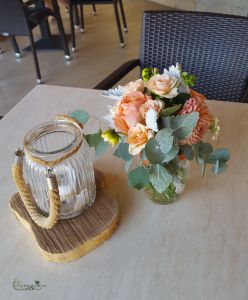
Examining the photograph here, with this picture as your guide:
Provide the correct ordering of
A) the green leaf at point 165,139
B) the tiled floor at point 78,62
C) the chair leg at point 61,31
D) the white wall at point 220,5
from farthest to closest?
1. the white wall at point 220,5
2. the chair leg at point 61,31
3. the tiled floor at point 78,62
4. the green leaf at point 165,139

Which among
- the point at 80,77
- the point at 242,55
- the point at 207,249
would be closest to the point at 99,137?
the point at 207,249

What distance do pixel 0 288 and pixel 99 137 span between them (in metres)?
0.34

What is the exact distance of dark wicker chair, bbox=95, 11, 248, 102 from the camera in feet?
4.18

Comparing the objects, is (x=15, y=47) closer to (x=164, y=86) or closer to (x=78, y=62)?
(x=78, y=62)

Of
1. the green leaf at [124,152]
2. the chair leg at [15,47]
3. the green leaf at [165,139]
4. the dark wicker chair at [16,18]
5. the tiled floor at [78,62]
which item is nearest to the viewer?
the green leaf at [165,139]

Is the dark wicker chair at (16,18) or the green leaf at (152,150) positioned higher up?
the green leaf at (152,150)

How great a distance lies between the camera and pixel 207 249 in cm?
66

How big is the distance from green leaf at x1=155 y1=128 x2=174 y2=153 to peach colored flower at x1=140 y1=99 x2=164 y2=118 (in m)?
0.04

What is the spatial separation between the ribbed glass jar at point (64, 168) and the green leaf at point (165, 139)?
0.17 meters

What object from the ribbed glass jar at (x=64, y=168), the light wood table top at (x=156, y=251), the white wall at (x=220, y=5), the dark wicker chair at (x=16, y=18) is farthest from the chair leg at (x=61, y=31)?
the ribbed glass jar at (x=64, y=168)

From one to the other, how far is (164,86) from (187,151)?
0.42 ft

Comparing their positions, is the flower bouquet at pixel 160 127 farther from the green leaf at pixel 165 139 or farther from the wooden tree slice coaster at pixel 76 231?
the wooden tree slice coaster at pixel 76 231

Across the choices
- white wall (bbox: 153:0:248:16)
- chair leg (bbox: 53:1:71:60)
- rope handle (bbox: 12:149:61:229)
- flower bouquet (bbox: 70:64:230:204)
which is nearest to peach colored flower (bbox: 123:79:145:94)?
flower bouquet (bbox: 70:64:230:204)

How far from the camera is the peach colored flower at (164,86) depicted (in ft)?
1.94
